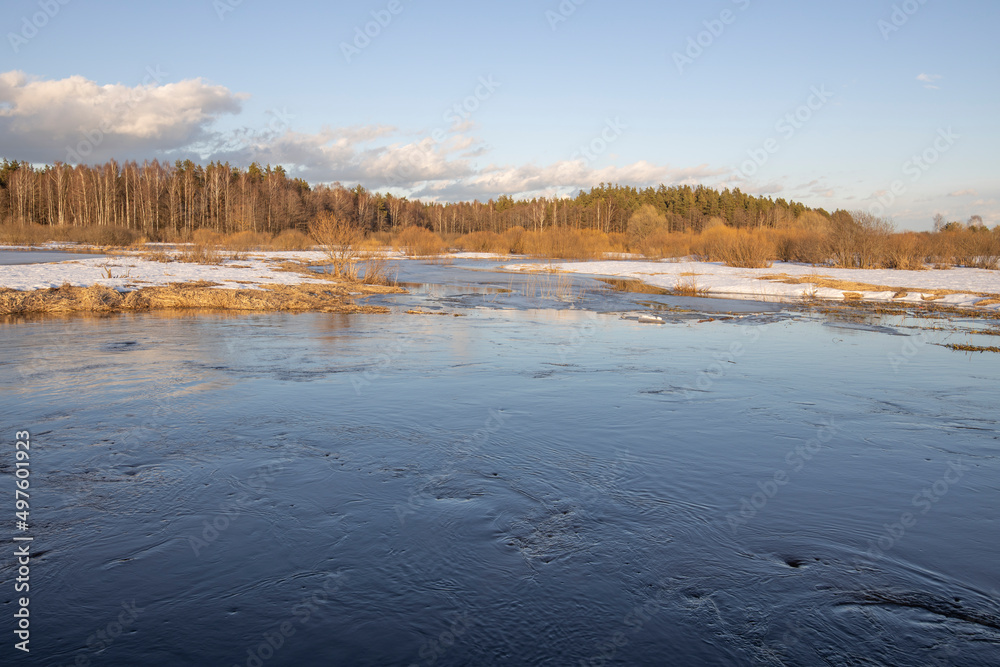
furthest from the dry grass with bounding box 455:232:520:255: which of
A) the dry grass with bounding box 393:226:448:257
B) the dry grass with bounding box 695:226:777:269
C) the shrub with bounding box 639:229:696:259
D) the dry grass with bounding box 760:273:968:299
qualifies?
the dry grass with bounding box 760:273:968:299

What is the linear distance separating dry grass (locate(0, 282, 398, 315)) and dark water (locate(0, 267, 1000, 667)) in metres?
8.26

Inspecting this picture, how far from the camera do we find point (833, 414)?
8.12m

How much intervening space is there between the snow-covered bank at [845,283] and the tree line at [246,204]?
3900 cm

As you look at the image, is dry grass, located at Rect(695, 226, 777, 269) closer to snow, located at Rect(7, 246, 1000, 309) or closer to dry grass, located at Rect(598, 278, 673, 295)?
snow, located at Rect(7, 246, 1000, 309)

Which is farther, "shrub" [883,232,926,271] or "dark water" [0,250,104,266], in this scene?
"shrub" [883,232,926,271]

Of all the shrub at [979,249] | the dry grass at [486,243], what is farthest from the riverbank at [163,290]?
the dry grass at [486,243]

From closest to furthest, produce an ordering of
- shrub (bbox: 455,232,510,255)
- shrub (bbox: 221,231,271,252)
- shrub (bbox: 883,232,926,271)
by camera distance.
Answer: shrub (bbox: 883,232,926,271) < shrub (bbox: 221,231,271,252) < shrub (bbox: 455,232,510,255)

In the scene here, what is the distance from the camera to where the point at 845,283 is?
29406mm

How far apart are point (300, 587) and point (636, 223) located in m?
Result: 75.0

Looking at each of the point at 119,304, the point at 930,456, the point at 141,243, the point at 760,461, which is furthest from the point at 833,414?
the point at 141,243

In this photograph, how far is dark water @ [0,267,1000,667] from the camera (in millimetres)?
3445

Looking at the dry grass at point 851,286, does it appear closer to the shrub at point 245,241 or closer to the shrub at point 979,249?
the shrub at point 979,249

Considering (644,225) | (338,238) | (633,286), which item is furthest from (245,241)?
(644,225)

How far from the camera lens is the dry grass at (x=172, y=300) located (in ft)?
56.1
